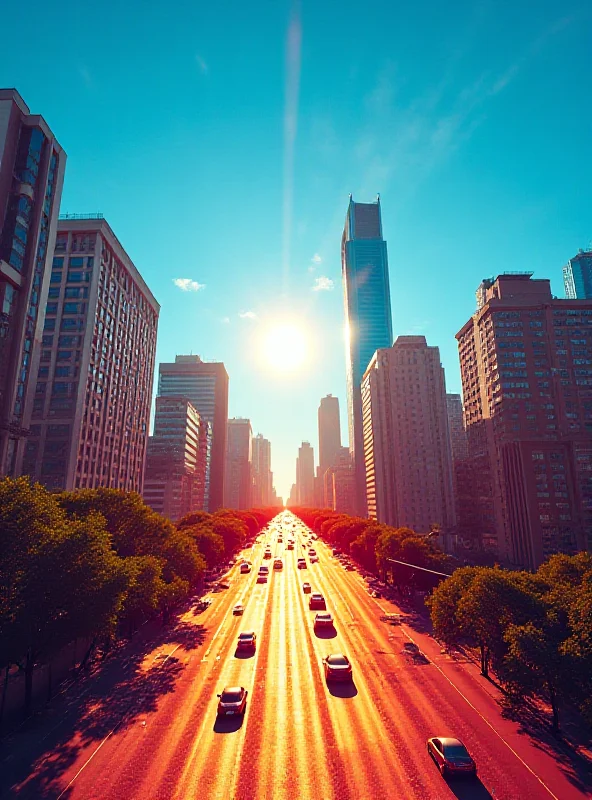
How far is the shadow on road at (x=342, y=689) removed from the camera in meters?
28.6

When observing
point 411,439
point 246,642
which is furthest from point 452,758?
point 411,439

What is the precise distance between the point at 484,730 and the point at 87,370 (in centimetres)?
9371

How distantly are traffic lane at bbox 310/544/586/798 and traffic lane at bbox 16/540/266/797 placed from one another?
16350mm

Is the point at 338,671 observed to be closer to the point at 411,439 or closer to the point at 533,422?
the point at 533,422

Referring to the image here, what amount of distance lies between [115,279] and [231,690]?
350 feet

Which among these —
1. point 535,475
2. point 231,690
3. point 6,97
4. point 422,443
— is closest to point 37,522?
point 231,690

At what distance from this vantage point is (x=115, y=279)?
355ft

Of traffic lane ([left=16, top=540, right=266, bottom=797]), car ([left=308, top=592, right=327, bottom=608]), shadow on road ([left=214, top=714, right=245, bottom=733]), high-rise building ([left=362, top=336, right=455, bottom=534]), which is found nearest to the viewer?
traffic lane ([left=16, top=540, right=266, bottom=797])

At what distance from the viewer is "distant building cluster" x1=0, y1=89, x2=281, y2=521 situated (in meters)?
66.1

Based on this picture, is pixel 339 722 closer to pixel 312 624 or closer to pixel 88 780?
pixel 88 780

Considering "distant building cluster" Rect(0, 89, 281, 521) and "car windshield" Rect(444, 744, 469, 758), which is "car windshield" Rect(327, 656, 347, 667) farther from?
"distant building cluster" Rect(0, 89, 281, 521)

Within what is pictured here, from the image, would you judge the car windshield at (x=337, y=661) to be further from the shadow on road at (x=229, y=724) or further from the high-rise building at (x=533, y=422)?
the high-rise building at (x=533, y=422)

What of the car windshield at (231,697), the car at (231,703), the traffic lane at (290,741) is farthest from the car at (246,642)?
the car windshield at (231,697)

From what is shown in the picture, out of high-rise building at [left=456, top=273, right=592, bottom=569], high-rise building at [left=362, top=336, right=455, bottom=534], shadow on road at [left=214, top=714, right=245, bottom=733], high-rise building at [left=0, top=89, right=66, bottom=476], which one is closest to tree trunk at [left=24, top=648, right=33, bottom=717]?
shadow on road at [left=214, top=714, right=245, bottom=733]
